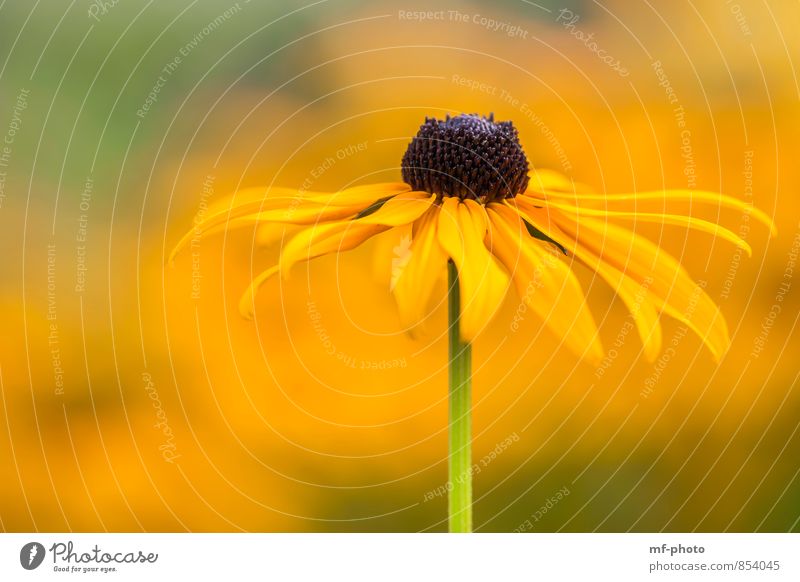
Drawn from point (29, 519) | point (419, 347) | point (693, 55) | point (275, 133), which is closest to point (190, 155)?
point (275, 133)

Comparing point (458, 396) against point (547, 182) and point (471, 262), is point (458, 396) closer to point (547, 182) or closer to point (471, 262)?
point (471, 262)

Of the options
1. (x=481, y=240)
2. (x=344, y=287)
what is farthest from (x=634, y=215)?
(x=344, y=287)

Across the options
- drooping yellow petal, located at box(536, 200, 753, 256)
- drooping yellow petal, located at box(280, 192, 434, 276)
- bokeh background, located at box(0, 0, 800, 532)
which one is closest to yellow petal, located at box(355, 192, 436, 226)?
drooping yellow petal, located at box(280, 192, 434, 276)

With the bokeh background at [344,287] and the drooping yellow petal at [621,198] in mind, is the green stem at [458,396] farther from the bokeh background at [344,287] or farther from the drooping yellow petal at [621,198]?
the bokeh background at [344,287]

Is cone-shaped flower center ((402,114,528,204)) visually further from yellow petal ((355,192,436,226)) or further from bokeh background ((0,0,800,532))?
bokeh background ((0,0,800,532))

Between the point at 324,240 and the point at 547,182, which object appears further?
the point at 547,182
